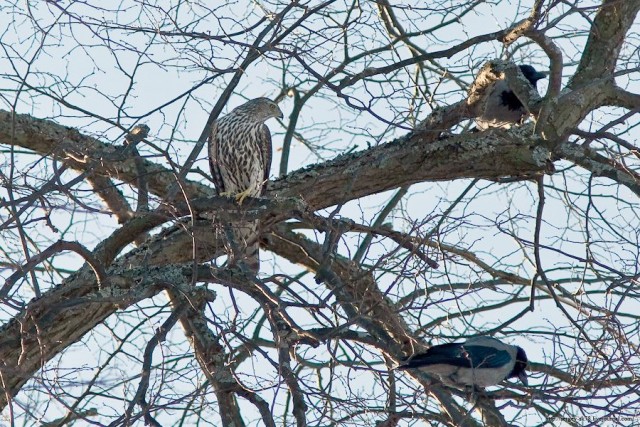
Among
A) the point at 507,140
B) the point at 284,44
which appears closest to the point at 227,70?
the point at 284,44

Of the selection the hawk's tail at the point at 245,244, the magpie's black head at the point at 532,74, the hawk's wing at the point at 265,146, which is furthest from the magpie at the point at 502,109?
the hawk's tail at the point at 245,244

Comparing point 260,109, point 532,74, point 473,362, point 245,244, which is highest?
point 532,74

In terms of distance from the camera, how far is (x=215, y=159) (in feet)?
23.8

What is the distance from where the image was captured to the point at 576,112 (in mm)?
6059

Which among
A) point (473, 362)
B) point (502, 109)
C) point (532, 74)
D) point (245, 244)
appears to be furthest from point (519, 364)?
point (532, 74)

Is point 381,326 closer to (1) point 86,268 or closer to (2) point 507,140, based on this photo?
(2) point 507,140

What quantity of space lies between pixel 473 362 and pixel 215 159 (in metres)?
2.26

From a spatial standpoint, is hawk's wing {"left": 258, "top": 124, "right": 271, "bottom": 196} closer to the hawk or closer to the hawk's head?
the hawk

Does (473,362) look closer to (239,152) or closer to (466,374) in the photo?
(466,374)

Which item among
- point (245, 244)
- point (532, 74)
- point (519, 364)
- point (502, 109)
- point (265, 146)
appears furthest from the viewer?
point (532, 74)

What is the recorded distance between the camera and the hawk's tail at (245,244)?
511 cm

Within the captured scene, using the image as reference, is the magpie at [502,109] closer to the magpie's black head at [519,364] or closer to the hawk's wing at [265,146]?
the hawk's wing at [265,146]

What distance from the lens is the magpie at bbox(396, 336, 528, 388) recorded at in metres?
5.44

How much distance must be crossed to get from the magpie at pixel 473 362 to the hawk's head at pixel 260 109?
88.3 inches
